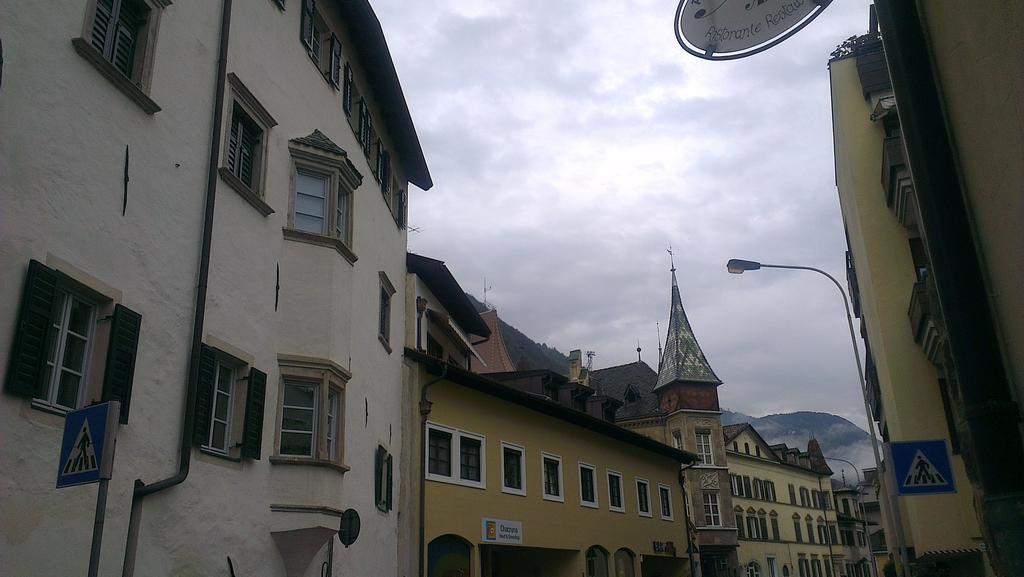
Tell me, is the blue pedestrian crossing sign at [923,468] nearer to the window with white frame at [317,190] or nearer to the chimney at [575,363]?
the window with white frame at [317,190]

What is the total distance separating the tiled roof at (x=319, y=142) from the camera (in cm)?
1463

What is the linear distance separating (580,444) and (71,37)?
→ 23009mm

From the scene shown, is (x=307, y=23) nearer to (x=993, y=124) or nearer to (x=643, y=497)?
(x=993, y=124)

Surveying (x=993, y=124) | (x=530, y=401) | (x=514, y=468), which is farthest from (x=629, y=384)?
(x=993, y=124)

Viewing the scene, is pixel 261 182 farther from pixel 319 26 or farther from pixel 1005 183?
pixel 1005 183

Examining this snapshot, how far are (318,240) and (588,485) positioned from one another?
58.3ft

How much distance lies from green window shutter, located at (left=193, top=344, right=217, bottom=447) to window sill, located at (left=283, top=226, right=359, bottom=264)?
134 inches

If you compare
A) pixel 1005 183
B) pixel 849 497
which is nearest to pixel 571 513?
pixel 1005 183

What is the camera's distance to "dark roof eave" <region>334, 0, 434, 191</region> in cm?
1750

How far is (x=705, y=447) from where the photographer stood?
2090 inches

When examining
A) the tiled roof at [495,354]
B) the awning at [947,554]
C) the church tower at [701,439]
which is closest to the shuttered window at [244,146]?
the awning at [947,554]

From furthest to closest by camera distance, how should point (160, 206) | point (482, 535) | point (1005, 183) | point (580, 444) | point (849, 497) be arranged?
point (849, 497)
point (580, 444)
point (482, 535)
point (160, 206)
point (1005, 183)

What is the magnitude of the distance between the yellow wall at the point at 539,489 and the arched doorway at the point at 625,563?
0.26 meters

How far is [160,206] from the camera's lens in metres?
10.1
